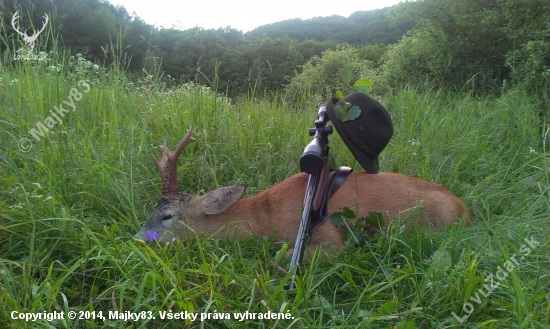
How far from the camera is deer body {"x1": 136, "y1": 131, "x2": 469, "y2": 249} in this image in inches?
120

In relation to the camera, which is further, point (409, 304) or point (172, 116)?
point (172, 116)

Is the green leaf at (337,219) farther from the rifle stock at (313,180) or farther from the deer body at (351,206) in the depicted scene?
the deer body at (351,206)

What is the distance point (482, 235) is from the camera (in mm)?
2660

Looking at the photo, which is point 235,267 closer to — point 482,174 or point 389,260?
point 389,260

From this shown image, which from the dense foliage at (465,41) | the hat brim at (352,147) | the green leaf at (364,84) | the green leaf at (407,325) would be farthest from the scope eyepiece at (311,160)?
the dense foliage at (465,41)

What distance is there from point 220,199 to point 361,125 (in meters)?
1.17

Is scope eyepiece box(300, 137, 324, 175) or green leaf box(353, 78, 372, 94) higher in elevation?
green leaf box(353, 78, 372, 94)

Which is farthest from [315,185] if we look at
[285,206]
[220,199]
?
[220,199]

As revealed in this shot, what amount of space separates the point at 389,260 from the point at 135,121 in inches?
119

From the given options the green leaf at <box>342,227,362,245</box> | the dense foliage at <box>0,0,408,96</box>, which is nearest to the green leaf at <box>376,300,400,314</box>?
the green leaf at <box>342,227,362,245</box>

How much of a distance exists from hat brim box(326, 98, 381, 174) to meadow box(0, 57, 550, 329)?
17.5 inches

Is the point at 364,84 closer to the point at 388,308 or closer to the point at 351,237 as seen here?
the point at 351,237

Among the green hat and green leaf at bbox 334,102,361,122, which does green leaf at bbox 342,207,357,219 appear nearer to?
the green hat

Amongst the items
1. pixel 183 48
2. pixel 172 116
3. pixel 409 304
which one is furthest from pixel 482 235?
pixel 183 48
